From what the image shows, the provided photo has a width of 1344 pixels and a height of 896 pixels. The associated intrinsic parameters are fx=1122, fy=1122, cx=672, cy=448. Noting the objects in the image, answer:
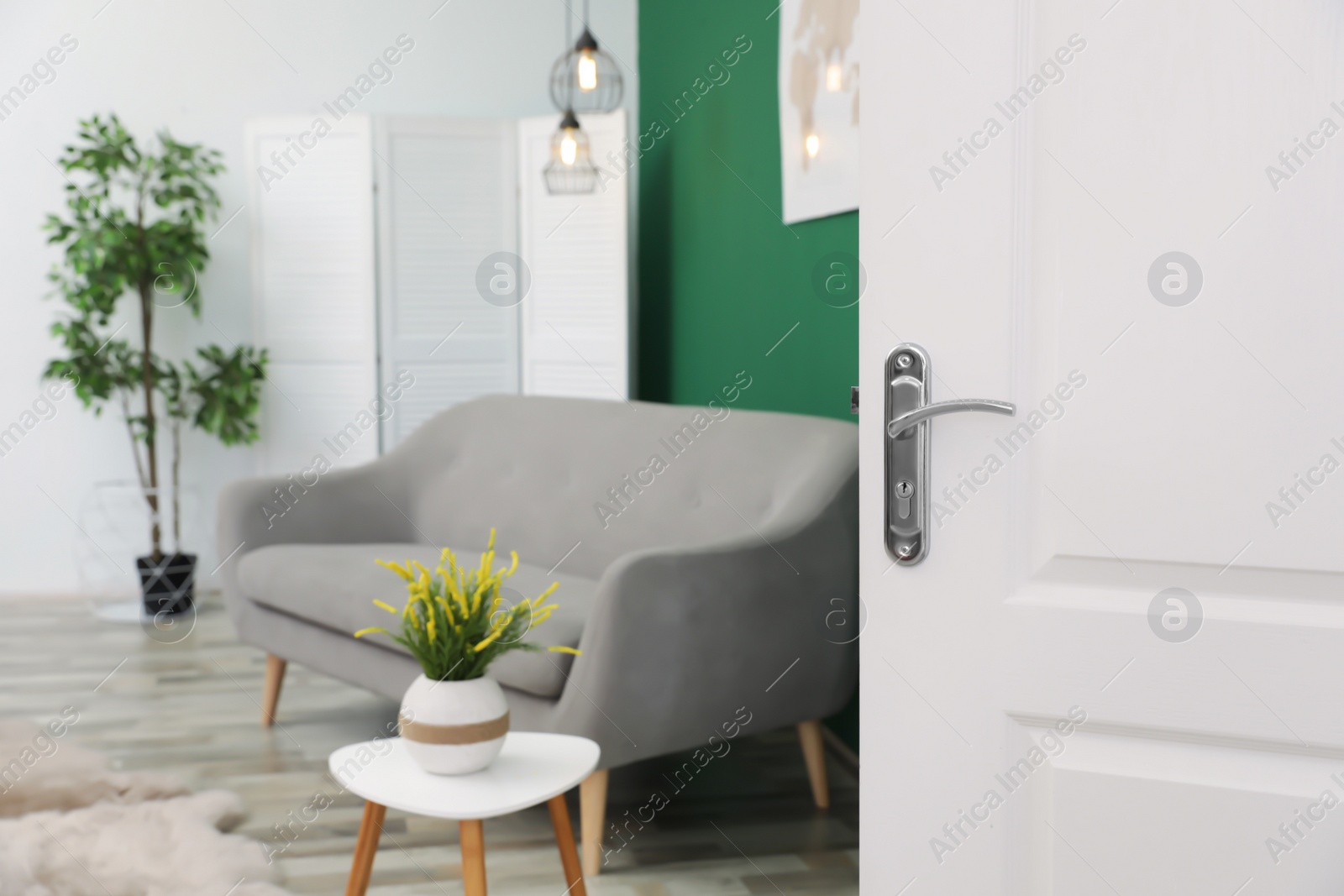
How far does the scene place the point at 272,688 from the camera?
9.74 feet

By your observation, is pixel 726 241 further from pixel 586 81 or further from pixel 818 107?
pixel 818 107

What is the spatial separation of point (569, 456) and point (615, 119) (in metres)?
2.04

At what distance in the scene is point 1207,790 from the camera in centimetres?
100

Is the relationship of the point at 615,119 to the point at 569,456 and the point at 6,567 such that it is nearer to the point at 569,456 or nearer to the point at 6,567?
the point at 569,456

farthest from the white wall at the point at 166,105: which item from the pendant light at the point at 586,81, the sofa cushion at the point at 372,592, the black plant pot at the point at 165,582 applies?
the sofa cushion at the point at 372,592

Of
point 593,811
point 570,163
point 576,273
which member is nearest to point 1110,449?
point 593,811

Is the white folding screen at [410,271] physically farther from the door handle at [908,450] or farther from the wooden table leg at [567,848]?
the door handle at [908,450]

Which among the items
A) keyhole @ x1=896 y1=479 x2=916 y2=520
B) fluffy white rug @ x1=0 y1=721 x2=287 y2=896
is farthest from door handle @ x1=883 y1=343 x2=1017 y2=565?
fluffy white rug @ x1=0 y1=721 x2=287 y2=896

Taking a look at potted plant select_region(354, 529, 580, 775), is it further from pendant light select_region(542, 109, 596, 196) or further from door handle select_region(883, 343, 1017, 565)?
pendant light select_region(542, 109, 596, 196)

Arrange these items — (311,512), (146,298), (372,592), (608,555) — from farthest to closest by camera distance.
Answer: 1. (146,298)
2. (311,512)
3. (608,555)
4. (372,592)

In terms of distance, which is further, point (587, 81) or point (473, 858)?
point (587, 81)

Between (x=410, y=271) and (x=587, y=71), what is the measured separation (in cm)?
121

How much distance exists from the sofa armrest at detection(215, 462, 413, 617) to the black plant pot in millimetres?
1204

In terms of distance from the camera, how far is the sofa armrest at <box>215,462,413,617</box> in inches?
120
